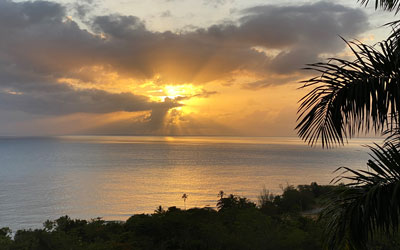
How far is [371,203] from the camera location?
491 centimetres

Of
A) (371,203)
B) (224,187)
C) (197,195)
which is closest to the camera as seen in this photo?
(371,203)

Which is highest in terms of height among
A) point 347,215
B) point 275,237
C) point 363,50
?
point 363,50

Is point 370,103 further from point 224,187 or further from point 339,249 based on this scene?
point 224,187

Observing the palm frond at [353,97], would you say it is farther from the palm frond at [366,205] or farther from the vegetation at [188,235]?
the vegetation at [188,235]

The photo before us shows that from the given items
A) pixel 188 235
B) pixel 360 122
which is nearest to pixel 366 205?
pixel 360 122

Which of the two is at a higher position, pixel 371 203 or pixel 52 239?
pixel 371 203

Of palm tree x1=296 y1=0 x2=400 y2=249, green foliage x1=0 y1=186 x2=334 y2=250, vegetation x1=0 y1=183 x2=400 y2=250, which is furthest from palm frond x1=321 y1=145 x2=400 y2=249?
green foliage x1=0 y1=186 x2=334 y2=250

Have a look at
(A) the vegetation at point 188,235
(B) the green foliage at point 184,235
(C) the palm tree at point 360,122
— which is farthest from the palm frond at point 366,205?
(B) the green foliage at point 184,235

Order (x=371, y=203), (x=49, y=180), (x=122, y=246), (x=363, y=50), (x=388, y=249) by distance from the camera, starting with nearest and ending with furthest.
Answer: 1. (x=371, y=203)
2. (x=363, y=50)
3. (x=122, y=246)
4. (x=388, y=249)
5. (x=49, y=180)

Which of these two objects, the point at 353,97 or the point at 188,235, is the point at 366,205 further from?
the point at 188,235

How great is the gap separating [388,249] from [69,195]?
4122 centimetres

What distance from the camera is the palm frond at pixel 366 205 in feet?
15.9

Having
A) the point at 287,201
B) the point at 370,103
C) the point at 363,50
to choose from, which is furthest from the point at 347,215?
the point at 287,201

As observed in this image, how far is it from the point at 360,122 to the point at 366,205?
1.21 metres
